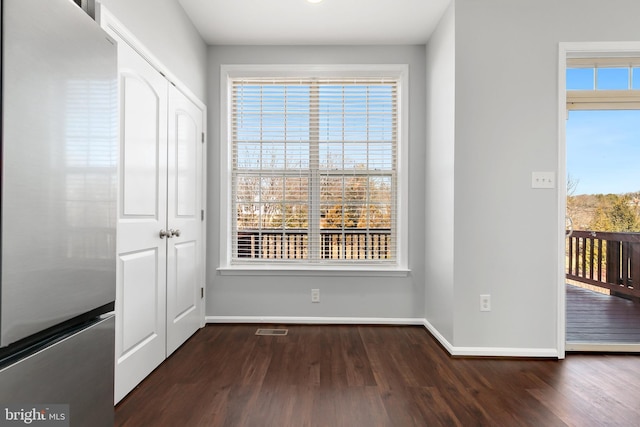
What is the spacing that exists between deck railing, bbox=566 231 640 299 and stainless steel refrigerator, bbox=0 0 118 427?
3.04 m

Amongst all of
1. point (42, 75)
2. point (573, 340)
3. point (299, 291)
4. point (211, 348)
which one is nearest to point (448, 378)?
point (573, 340)

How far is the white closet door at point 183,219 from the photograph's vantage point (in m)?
2.56

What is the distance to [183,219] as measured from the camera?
109 inches

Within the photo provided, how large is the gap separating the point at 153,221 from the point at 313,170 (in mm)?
1611

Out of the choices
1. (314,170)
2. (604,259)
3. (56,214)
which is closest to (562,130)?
(604,259)

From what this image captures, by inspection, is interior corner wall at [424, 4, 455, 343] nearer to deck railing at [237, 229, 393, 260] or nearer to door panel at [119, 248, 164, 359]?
deck railing at [237, 229, 393, 260]

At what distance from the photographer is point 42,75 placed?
29.8 inches

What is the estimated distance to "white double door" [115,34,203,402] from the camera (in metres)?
1.94

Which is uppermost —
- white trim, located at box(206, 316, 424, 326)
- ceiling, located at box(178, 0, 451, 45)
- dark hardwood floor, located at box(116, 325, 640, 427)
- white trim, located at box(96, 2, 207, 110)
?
ceiling, located at box(178, 0, 451, 45)

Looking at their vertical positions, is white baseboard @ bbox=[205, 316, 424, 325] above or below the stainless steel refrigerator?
below

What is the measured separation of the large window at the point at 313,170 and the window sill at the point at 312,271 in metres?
0.12

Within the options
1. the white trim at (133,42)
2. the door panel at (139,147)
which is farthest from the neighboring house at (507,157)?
the door panel at (139,147)

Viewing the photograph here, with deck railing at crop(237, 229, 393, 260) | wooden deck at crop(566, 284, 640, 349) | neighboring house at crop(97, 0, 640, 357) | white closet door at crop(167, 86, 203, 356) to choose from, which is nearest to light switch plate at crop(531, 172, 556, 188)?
neighboring house at crop(97, 0, 640, 357)

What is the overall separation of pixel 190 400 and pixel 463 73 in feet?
9.21
